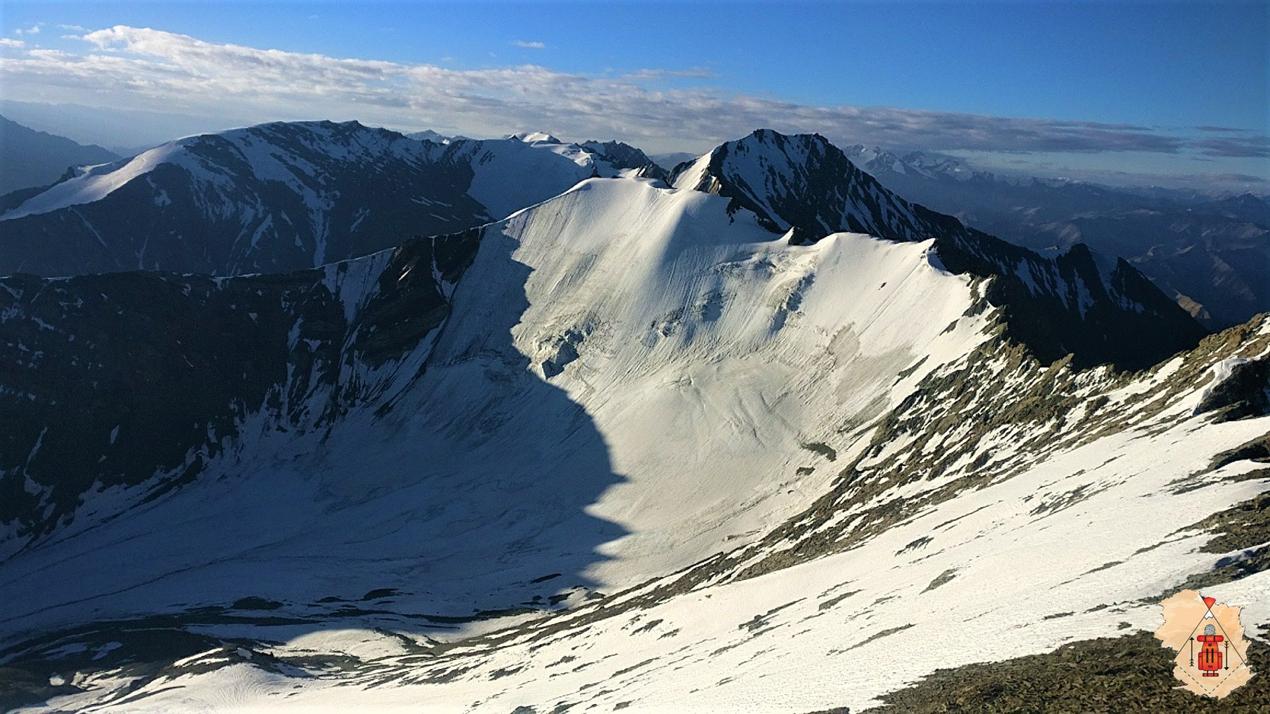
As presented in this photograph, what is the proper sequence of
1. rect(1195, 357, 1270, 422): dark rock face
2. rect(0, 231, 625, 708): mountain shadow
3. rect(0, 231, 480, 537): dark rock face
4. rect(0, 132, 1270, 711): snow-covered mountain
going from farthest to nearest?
rect(0, 231, 480, 537): dark rock face, rect(0, 231, 625, 708): mountain shadow, rect(1195, 357, 1270, 422): dark rock face, rect(0, 132, 1270, 711): snow-covered mountain

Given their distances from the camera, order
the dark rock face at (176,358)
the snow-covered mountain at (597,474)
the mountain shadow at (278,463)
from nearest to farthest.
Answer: the snow-covered mountain at (597,474)
the mountain shadow at (278,463)
the dark rock face at (176,358)

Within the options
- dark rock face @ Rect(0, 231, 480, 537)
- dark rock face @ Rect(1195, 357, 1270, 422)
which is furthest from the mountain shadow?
dark rock face @ Rect(1195, 357, 1270, 422)

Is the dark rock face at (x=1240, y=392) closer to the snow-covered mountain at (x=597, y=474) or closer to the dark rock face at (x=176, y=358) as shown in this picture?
the snow-covered mountain at (x=597, y=474)

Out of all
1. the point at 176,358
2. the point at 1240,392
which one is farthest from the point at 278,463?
the point at 1240,392

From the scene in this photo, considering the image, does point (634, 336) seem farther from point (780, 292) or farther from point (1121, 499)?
point (1121, 499)

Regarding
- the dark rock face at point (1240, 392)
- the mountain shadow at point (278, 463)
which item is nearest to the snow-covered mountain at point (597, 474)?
the dark rock face at point (1240, 392)

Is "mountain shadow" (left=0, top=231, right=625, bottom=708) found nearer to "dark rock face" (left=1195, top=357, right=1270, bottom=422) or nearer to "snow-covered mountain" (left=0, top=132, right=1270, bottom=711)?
"snow-covered mountain" (left=0, top=132, right=1270, bottom=711)

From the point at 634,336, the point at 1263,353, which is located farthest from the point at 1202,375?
the point at 634,336
